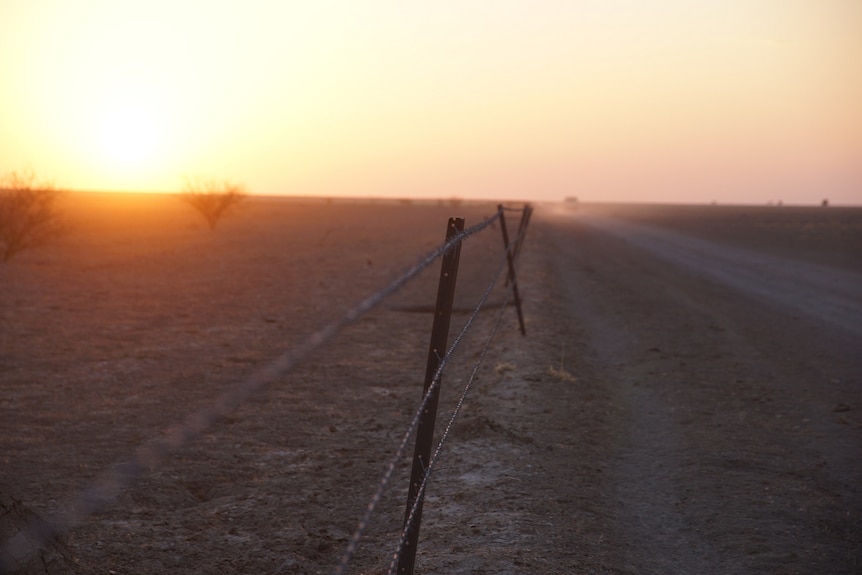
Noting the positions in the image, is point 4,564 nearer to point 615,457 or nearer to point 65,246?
point 615,457

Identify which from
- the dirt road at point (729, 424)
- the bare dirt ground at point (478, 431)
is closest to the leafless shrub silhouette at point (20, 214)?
the bare dirt ground at point (478, 431)

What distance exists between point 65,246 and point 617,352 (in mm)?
27283

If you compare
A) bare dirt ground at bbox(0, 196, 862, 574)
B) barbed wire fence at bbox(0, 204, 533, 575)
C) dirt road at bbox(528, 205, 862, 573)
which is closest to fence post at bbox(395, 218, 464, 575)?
barbed wire fence at bbox(0, 204, 533, 575)

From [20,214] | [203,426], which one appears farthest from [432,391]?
[20,214]

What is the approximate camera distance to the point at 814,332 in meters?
11.7

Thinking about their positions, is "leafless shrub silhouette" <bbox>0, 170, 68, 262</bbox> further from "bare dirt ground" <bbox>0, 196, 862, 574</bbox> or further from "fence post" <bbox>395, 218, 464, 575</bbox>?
"fence post" <bbox>395, 218, 464, 575</bbox>

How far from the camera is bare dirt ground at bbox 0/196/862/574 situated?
195 inches

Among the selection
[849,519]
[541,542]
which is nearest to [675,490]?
[849,519]

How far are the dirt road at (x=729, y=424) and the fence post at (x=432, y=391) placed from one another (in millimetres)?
1518

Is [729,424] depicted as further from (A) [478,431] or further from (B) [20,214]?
(B) [20,214]

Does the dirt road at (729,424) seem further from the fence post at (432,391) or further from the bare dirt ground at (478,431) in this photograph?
the fence post at (432,391)

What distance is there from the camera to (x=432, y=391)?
388 centimetres

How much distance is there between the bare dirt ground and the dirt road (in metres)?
0.03

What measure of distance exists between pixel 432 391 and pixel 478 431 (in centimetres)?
352
